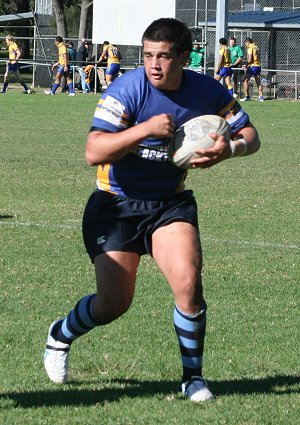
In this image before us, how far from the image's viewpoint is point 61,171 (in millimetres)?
15820

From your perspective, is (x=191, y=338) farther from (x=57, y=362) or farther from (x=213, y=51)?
(x=213, y=51)

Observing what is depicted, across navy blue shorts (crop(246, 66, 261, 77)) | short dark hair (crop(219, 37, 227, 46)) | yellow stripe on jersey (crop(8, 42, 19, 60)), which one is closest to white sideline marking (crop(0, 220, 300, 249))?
short dark hair (crop(219, 37, 227, 46))

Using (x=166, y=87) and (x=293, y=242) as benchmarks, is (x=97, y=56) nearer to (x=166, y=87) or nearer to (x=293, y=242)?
(x=293, y=242)

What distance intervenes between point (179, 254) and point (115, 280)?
1.23 ft

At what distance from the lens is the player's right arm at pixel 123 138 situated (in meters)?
5.18

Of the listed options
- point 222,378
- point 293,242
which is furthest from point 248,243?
point 222,378

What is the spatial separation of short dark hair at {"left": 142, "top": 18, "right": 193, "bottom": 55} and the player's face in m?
0.03

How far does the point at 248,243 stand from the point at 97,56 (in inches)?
1354

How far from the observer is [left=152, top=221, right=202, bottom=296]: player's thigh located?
5.39 meters

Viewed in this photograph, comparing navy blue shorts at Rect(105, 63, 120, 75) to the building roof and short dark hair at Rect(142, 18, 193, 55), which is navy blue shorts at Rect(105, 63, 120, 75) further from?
short dark hair at Rect(142, 18, 193, 55)

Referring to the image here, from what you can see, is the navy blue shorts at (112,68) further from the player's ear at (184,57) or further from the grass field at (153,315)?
the player's ear at (184,57)

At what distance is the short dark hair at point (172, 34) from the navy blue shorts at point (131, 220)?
32.2 inches

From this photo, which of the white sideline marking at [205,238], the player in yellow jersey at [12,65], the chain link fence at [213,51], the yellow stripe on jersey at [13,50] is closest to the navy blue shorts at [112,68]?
the player in yellow jersey at [12,65]

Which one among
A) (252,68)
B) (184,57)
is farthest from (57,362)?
(252,68)
